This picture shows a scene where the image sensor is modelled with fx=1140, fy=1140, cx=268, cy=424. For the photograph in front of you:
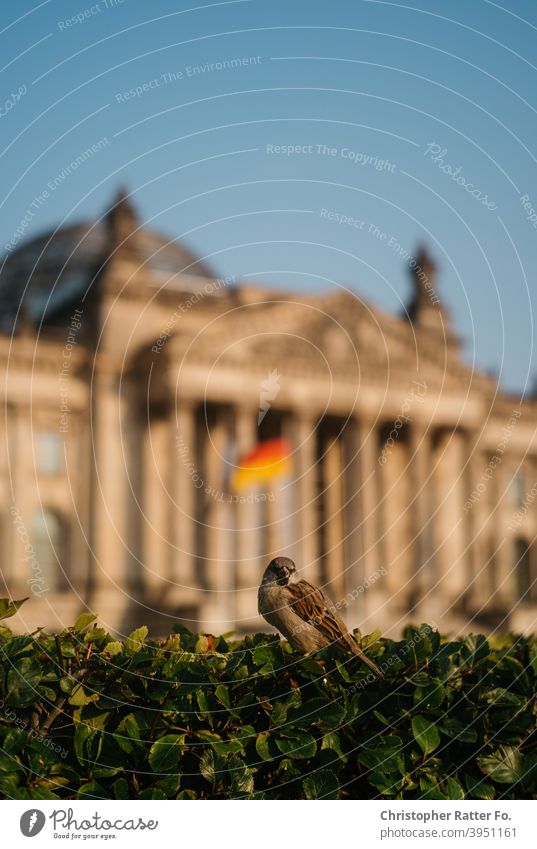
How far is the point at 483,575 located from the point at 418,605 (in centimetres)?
887

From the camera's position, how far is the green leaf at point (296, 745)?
485 cm

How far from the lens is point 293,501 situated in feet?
149

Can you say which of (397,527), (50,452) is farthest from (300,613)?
(397,527)

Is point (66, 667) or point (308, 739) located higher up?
point (66, 667)

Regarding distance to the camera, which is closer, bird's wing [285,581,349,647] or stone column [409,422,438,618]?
bird's wing [285,581,349,647]

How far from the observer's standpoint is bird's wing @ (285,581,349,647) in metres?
5.34

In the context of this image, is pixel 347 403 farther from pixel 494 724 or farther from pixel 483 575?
pixel 494 724

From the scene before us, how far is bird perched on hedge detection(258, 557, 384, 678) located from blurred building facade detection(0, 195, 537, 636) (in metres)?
33.4

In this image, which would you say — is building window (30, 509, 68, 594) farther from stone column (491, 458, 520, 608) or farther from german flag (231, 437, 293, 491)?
stone column (491, 458, 520, 608)

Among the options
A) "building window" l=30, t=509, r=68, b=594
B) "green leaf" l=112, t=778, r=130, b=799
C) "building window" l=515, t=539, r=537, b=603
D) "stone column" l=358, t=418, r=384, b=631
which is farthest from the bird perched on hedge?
"building window" l=515, t=539, r=537, b=603

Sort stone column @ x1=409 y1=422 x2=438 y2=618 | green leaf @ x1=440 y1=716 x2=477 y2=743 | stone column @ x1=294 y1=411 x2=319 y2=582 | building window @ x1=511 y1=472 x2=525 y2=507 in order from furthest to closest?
1. building window @ x1=511 y1=472 x2=525 y2=507
2. stone column @ x1=409 y1=422 x2=438 y2=618
3. stone column @ x1=294 y1=411 x2=319 y2=582
4. green leaf @ x1=440 y1=716 x2=477 y2=743

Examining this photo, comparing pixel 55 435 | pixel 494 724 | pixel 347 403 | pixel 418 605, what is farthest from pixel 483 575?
pixel 494 724

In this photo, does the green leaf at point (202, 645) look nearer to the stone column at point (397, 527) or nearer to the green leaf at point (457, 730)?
the green leaf at point (457, 730)

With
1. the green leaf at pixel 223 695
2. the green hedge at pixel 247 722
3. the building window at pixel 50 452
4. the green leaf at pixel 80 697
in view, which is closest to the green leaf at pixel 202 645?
the green hedge at pixel 247 722
